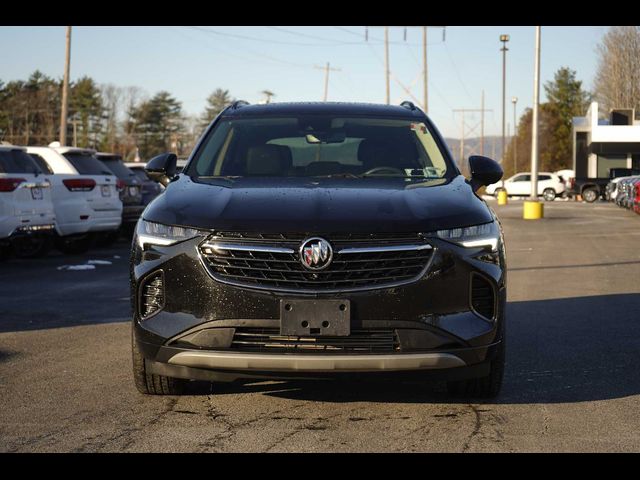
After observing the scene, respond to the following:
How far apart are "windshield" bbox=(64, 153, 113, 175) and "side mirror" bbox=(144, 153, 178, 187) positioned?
11443 millimetres

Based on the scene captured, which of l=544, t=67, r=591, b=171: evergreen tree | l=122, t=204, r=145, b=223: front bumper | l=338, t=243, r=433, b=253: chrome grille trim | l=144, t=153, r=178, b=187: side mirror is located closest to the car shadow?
l=338, t=243, r=433, b=253: chrome grille trim

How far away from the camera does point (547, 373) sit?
6.69 meters

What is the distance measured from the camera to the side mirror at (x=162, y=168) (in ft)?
21.8

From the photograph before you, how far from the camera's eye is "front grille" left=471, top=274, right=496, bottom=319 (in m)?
5.30

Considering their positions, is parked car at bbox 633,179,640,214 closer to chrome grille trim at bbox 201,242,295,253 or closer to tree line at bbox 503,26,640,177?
chrome grille trim at bbox 201,242,295,253

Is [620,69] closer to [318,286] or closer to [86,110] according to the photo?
[86,110]

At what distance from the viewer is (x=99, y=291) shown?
11969 mm

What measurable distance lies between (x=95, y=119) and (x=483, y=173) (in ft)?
409

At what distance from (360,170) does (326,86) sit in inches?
3436

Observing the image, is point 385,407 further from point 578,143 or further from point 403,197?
point 578,143

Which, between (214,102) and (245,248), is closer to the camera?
(245,248)

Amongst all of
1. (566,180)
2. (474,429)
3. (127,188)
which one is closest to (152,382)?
(474,429)

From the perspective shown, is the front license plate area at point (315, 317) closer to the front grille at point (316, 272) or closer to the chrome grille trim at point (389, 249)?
the front grille at point (316, 272)
